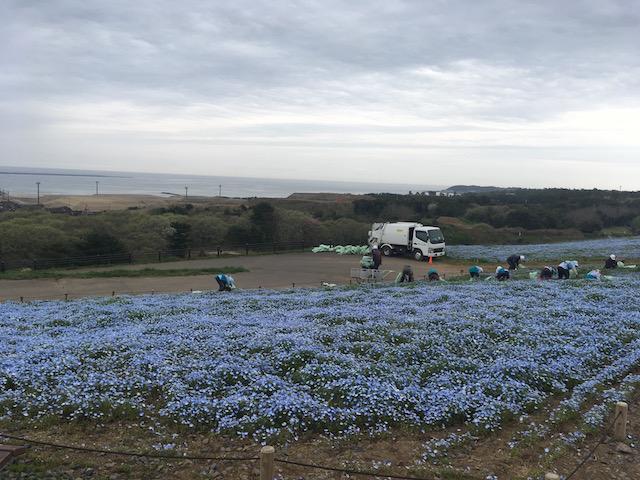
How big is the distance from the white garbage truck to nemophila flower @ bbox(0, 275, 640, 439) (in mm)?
21792

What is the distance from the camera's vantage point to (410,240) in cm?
3716

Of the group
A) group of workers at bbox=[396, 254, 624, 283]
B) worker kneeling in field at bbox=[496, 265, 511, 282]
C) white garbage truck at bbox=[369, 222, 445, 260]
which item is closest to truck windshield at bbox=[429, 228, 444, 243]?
white garbage truck at bbox=[369, 222, 445, 260]

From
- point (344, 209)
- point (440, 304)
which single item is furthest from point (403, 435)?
→ point (344, 209)

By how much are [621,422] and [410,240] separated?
30.8 meters

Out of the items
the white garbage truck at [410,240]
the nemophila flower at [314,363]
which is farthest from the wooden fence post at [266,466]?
the white garbage truck at [410,240]

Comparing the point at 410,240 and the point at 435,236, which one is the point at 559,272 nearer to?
the point at 435,236

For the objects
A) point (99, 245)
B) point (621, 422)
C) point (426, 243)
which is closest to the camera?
point (621, 422)

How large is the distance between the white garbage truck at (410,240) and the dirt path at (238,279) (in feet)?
3.28

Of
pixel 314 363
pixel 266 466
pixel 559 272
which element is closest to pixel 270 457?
pixel 266 466

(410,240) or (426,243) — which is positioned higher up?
(410,240)

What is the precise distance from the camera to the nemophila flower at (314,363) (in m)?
7.16

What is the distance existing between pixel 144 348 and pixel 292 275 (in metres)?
20.1

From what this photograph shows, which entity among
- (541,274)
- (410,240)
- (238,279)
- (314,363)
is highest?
(410,240)

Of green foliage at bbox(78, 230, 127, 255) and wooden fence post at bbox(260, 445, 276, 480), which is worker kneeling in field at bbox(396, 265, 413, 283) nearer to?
wooden fence post at bbox(260, 445, 276, 480)
